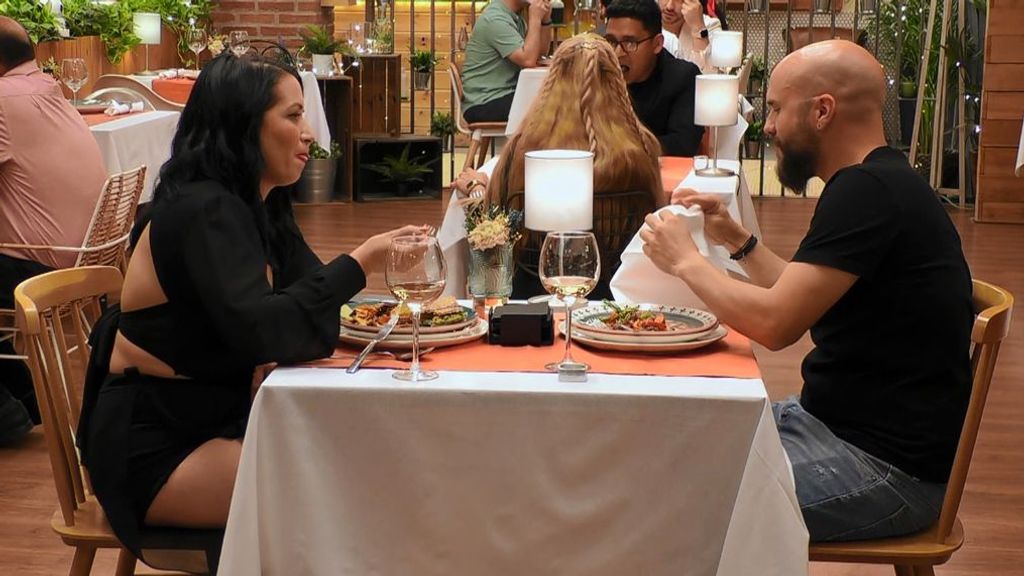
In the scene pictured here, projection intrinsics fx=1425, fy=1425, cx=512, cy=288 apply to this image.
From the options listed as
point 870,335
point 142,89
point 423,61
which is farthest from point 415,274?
point 423,61

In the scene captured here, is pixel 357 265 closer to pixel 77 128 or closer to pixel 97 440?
pixel 97 440

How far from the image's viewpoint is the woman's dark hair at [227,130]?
243 centimetres

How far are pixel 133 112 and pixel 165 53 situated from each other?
12.1 ft

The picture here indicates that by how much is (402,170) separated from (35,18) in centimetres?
264

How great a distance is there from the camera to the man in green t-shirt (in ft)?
26.1

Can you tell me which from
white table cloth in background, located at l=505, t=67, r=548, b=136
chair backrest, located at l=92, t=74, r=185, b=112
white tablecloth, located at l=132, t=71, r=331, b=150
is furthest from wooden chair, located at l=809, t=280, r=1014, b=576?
white tablecloth, located at l=132, t=71, r=331, b=150

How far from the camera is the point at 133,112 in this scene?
639 cm

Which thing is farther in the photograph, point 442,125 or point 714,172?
point 442,125

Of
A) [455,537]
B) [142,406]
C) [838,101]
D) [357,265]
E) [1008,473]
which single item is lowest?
[1008,473]

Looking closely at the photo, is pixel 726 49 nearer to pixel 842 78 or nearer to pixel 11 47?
pixel 11 47

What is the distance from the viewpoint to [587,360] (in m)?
2.37

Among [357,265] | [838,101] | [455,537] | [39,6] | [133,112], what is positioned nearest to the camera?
[455,537]

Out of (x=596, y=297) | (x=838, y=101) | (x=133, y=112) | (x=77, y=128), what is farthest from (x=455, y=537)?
(x=133, y=112)

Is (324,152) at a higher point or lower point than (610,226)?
lower
